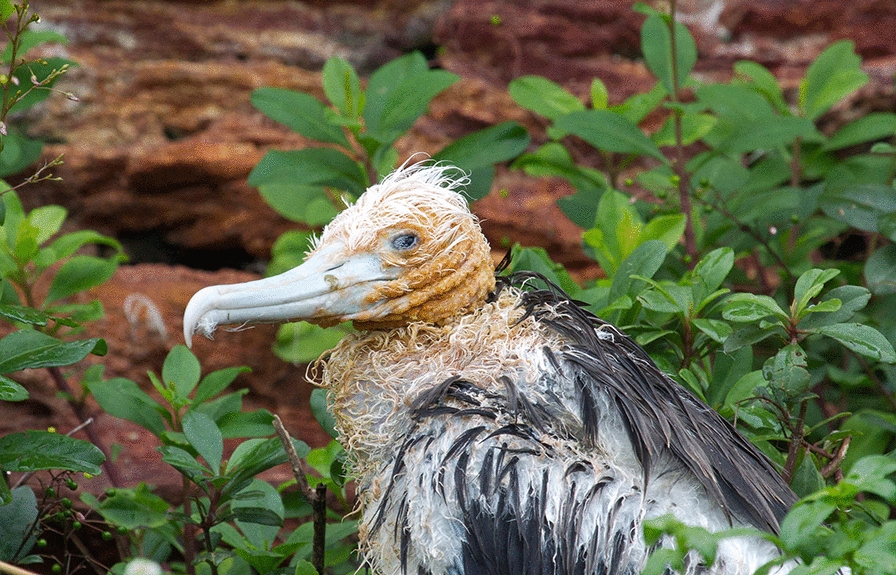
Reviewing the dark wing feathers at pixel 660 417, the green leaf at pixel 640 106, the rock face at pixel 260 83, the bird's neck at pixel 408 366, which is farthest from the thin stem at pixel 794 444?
the rock face at pixel 260 83

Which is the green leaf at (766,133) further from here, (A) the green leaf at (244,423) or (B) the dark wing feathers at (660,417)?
(A) the green leaf at (244,423)

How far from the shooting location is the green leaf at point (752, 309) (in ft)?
5.71

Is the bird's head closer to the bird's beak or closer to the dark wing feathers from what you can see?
the bird's beak

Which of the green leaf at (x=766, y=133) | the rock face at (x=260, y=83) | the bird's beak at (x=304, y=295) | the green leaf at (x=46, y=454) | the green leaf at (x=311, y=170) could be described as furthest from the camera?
the rock face at (x=260, y=83)

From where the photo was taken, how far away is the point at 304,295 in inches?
67.5

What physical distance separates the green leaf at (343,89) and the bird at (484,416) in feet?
2.80

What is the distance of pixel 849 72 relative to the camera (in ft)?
9.87

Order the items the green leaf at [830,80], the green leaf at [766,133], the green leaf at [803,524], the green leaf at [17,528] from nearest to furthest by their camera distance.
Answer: the green leaf at [803,524] → the green leaf at [17,528] → the green leaf at [766,133] → the green leaf at [830,80]

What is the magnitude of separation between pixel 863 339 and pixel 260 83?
9.67 feet

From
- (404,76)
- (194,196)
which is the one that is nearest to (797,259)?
(404,76)

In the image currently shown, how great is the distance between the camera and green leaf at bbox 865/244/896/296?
7.41 feet

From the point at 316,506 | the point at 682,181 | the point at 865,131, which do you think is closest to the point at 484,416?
the point at 316,506

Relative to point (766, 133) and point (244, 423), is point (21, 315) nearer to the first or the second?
point (244, 423)

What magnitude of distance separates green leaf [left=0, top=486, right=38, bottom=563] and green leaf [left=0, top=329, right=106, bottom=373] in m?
0.30
